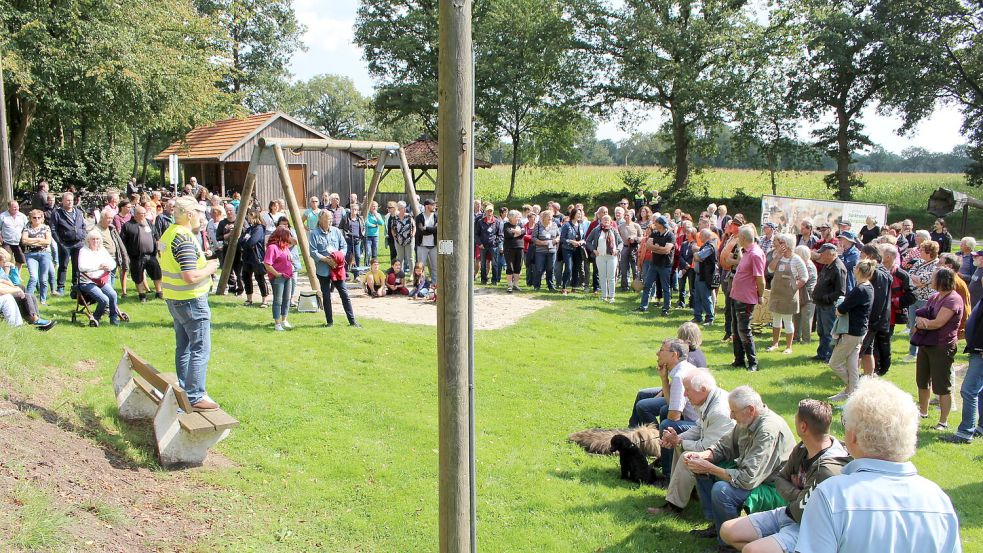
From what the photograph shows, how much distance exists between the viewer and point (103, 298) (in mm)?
10445

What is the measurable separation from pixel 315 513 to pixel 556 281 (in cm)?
1138

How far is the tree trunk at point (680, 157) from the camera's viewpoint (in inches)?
1318

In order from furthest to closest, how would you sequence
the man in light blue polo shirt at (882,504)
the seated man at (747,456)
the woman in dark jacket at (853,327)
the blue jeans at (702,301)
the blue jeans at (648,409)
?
the blue jeans at (702,301) < the woman in dark jacket at (853,327) < the blue jeans at (648,409) < the seated man at (747,456) < the man in light blue polo shirt at (882,504)

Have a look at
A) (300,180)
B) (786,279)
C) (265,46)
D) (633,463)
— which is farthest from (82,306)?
(265,46)

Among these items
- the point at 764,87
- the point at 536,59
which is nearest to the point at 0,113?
the point at 536,59

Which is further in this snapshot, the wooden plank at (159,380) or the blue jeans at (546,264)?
the blue jeans at (546,264)

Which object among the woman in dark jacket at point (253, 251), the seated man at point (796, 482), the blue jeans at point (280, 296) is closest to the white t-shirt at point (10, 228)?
the woman in dark jacket at point (253, 251)

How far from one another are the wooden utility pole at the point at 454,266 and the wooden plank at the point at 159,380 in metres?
2.87

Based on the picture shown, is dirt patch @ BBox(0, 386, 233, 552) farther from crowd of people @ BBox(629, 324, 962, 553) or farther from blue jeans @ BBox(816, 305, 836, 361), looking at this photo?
blue jeans @ BBox(816, 305, 836, 361)

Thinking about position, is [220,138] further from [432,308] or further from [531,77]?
A: [432,308]

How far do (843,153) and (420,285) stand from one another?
25.4m

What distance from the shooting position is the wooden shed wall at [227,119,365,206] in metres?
32.8

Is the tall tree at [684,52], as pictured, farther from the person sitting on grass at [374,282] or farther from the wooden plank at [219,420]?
the wooden plank at [219,420]

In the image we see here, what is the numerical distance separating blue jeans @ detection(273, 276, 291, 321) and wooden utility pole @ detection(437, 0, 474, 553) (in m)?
7.39
